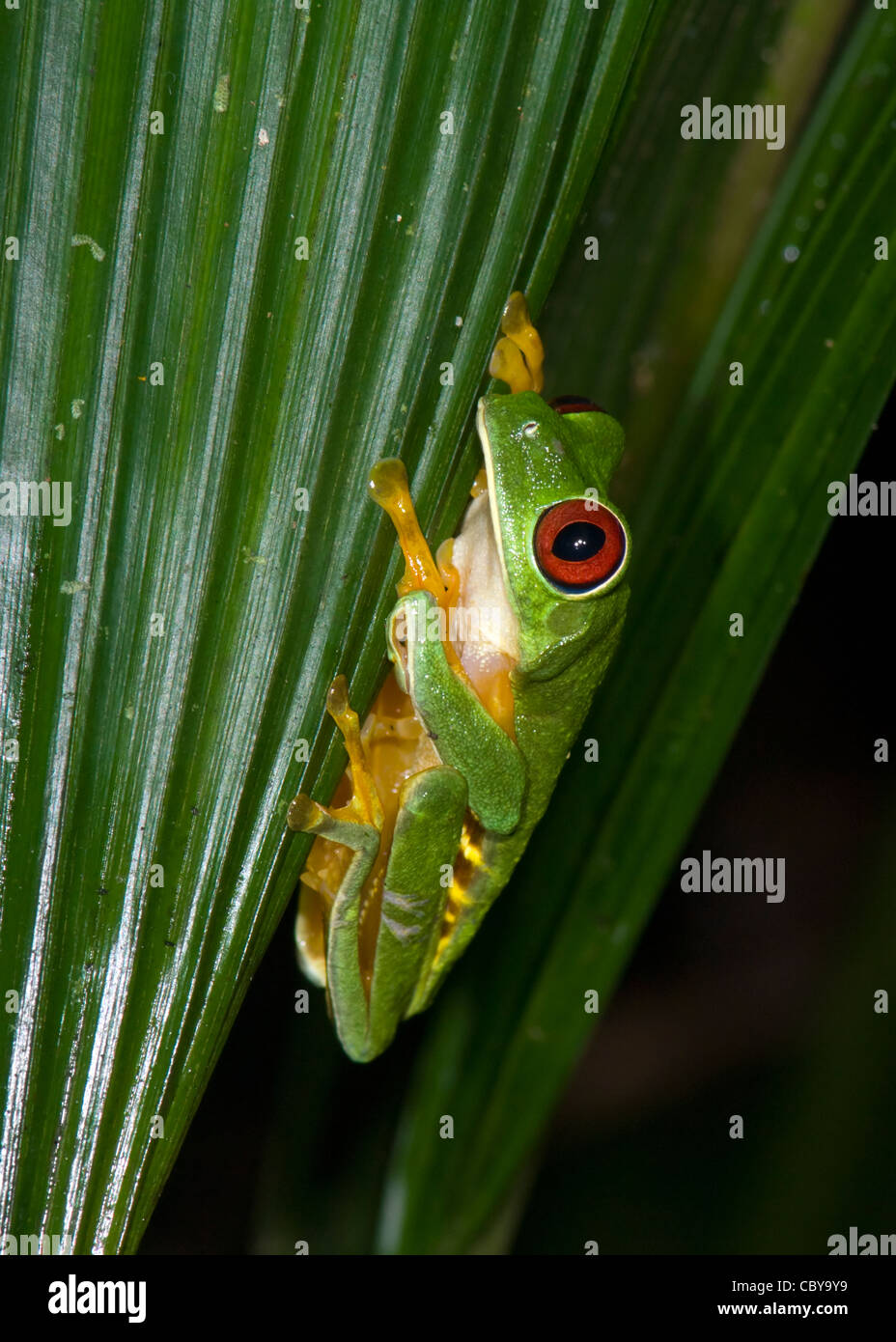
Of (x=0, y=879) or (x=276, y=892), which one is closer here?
(x=0, y=879)

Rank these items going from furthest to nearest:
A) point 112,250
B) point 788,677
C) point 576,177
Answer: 1. point 788,677
2. point 576,177
3. point 112,250

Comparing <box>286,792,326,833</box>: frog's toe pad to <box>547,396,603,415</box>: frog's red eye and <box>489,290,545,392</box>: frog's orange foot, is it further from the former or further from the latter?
<box>547,396,603,415</box>: frog's red eye

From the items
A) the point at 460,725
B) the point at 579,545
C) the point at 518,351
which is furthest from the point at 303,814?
the point at 518,351

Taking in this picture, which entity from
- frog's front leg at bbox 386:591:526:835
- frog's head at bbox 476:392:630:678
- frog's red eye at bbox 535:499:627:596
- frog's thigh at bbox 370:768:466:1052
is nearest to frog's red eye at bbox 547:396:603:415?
frog's head at bbox 476:392:630:678

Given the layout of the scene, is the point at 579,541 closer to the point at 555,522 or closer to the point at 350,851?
the point at 555,522

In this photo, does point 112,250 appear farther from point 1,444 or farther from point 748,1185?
point 748,1185
